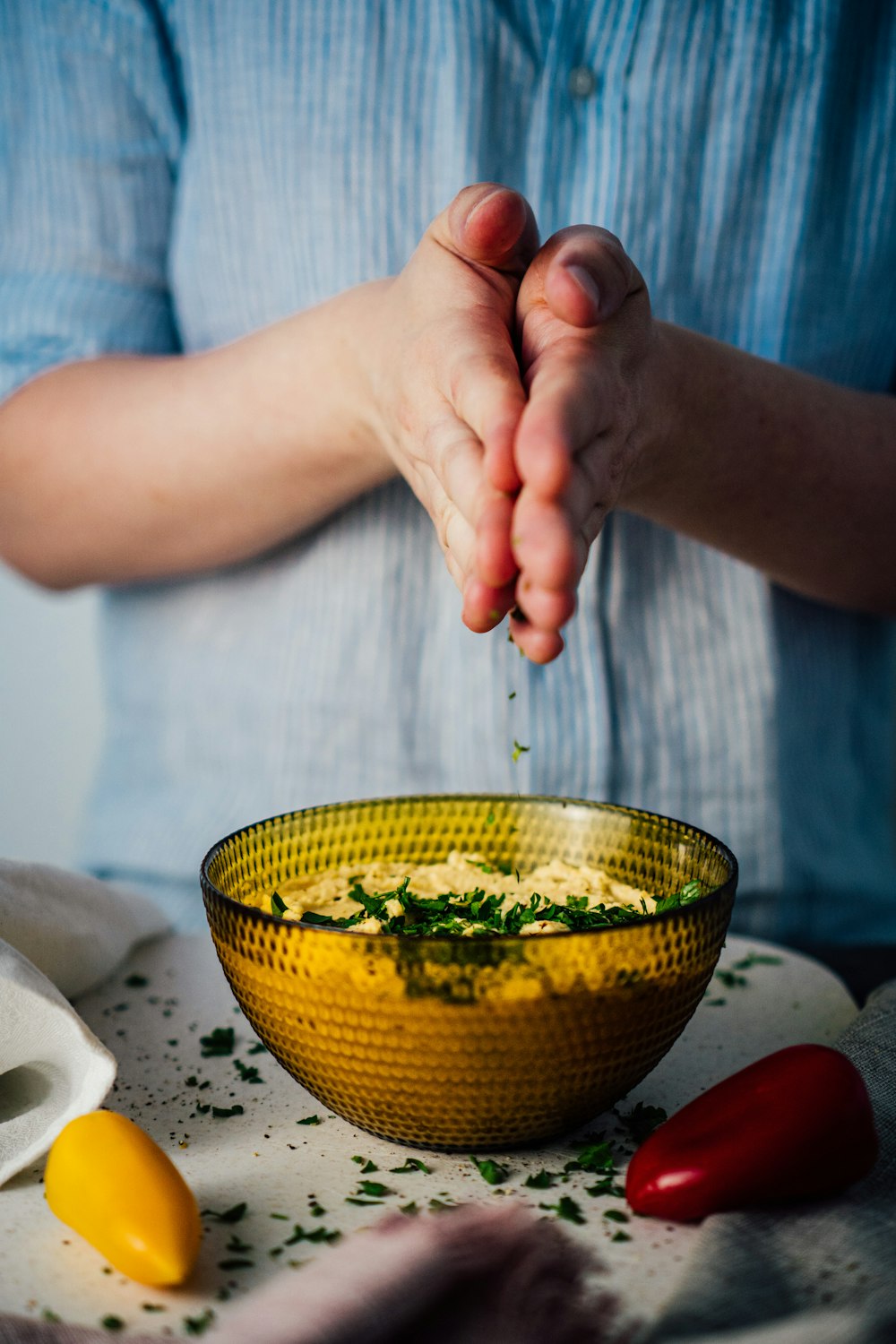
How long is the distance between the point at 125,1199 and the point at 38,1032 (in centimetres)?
14

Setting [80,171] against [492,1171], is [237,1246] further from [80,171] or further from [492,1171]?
[80,171]

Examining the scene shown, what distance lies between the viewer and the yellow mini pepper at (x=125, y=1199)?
49cm

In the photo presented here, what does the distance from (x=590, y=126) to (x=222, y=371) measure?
1.35 feet

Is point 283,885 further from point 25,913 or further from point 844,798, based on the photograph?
point 844,798

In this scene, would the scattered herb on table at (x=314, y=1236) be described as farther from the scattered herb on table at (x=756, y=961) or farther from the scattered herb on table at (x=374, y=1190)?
the scattered herb on table at (x=756, y=961)

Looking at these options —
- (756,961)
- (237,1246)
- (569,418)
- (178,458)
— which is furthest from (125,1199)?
(178,458)

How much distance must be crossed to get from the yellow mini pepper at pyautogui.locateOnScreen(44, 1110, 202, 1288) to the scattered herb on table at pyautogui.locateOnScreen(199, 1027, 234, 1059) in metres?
0.19

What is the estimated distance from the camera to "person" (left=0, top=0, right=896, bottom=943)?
102 centimetres

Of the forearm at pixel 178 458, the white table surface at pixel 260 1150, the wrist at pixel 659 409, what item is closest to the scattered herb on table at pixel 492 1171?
the white table surface at pixel 260 1150

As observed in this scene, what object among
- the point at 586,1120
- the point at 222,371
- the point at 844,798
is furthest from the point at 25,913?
the point at 844,798

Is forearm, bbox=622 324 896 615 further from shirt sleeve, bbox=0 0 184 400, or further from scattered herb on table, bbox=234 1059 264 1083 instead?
shirt sleeve, bbox=0 0 184 400

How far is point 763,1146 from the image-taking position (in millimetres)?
534

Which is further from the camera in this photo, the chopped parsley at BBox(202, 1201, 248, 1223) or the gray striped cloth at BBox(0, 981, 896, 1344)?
the chopped parsley at BBox(202, 1201, 248, 1223)

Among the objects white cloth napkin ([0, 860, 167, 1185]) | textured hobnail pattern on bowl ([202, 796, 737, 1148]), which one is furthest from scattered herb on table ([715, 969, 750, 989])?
white cloth napkin ([0, 860, 167, 1185])
